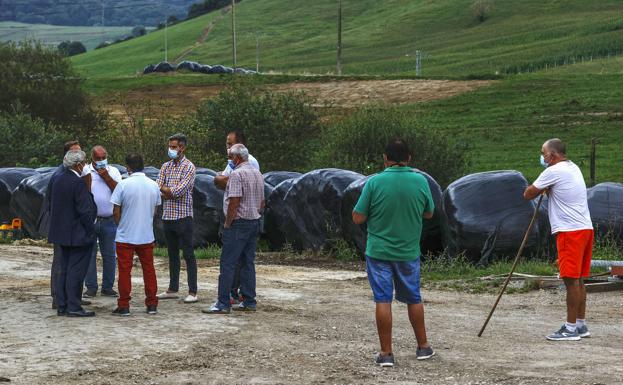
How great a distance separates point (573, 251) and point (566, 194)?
0.56 metres

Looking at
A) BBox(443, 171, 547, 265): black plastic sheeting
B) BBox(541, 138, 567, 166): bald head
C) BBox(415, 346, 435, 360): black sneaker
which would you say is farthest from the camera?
BBox(443, 171, 547, 265): black plastic sheeting

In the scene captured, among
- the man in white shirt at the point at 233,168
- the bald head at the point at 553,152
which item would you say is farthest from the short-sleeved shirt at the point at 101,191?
the bald head at the point at 553,152

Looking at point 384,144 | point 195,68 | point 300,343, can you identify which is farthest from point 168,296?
point 195,68

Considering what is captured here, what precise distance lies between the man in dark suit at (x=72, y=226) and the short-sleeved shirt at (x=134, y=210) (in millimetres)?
348

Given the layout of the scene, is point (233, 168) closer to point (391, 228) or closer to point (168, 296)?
point (168, 296)

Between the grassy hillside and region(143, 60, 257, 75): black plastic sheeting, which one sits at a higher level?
the grassy hillside

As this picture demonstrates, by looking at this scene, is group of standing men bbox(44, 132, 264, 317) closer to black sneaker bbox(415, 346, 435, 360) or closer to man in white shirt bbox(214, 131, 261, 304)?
man in white shirt bbox(214, 131, 261, 304)

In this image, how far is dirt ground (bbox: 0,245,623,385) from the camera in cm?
984

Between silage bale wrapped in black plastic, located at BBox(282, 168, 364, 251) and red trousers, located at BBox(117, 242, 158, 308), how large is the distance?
7171mm

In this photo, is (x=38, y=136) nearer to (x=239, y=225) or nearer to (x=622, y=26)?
(x=239, y=225)

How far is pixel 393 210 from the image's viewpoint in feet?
33.1

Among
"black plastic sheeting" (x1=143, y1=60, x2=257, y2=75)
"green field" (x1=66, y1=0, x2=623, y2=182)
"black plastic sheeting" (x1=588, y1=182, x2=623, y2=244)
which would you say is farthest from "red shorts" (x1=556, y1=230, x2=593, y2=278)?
"black plastic sheeting" (x1=143, y1=60, x2=257, y2=75)

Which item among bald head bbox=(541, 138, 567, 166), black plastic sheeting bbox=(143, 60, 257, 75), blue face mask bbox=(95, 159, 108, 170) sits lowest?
blue face mask bbox=(95, 159, 108, 170)

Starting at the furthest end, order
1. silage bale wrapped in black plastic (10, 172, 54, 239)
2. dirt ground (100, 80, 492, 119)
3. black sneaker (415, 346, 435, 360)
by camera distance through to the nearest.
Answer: dirt ground (100, 80, 492, 119) < silage bale wrapped in black plastic (10, 172, 54, 239) < black sneaker (415, 346, 435, 360)
